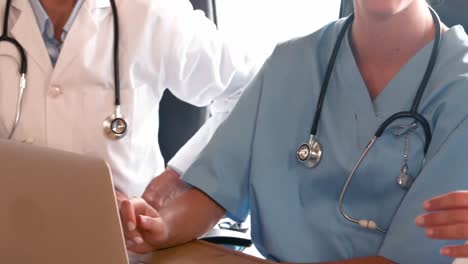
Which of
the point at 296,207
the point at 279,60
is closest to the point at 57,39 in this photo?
the point at 279,60

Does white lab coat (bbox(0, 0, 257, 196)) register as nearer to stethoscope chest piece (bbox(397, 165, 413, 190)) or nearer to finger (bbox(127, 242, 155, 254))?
finger (bbox(127, 242, 155, 254))

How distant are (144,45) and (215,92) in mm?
181

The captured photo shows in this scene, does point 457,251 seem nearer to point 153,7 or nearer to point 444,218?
point 444,218

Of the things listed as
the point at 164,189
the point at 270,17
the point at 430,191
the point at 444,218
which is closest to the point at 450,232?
the point at 444,218

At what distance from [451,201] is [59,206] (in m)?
0.45

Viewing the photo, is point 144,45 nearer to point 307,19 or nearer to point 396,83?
point 396,83

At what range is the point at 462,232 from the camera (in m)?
0.83

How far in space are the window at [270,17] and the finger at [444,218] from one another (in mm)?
1157

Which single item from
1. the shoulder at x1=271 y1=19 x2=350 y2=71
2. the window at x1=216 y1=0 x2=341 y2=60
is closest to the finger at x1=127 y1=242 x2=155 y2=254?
the shoulder at x1=271 y1=19 x2=350 y2=71

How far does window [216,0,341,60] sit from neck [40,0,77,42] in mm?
664

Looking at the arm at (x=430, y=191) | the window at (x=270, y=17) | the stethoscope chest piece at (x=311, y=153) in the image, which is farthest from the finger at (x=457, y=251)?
the window at (x=270, y=17)

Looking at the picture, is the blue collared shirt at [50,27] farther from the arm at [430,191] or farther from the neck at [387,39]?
the arm at [430,191]

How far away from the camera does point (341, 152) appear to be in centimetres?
108

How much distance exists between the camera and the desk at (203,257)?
39.5 inches
